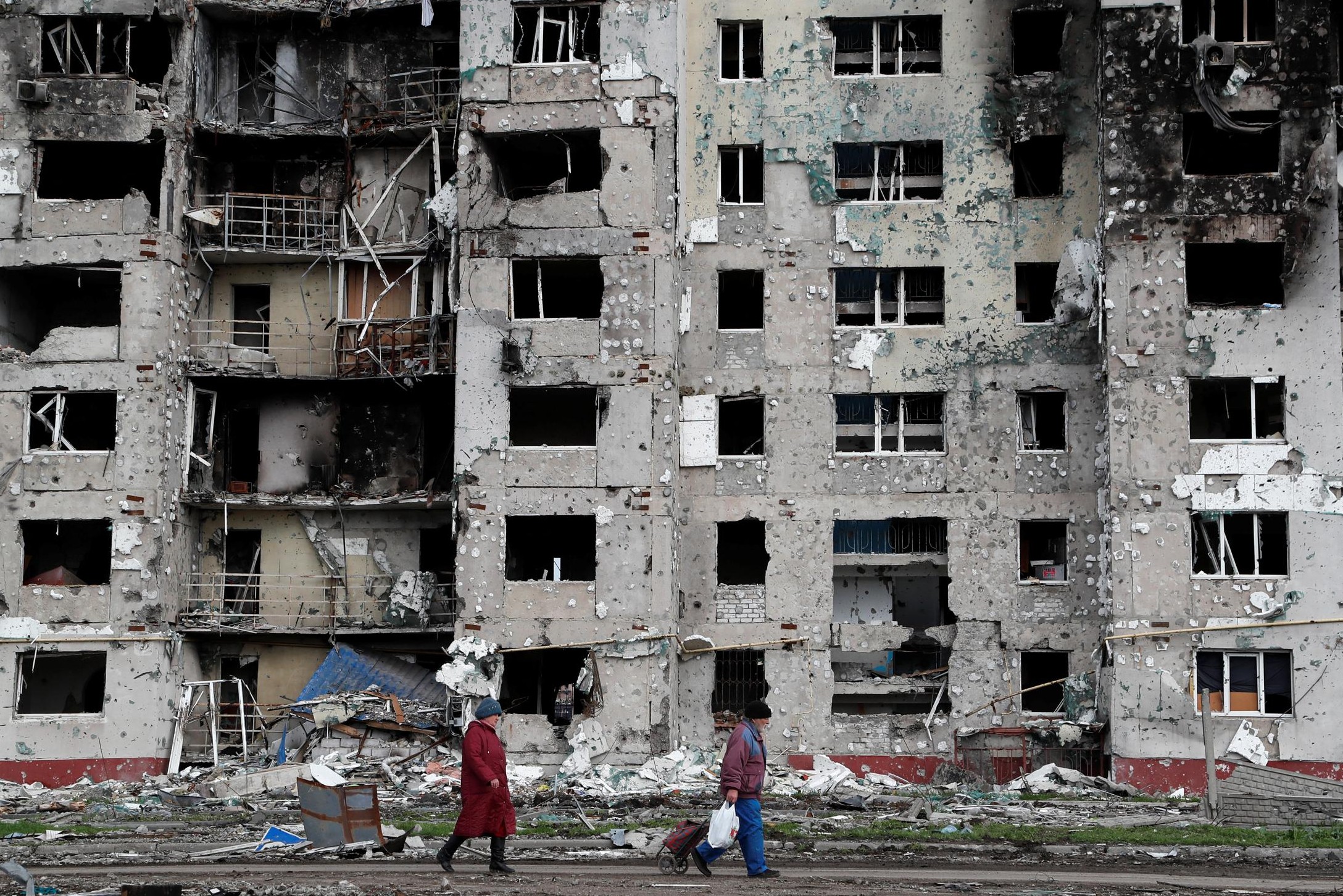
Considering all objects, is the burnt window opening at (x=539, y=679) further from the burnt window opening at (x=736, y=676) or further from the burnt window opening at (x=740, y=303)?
the burnt window opening at (x=740, y=303)

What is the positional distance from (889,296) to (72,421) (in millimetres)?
18790

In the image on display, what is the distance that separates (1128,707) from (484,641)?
1322 cm

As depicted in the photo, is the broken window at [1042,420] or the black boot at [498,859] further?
the broken window at [1042,420]

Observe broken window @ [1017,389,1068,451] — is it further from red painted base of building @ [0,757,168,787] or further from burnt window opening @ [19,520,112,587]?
burnt window opening @ [19,520,112,587]

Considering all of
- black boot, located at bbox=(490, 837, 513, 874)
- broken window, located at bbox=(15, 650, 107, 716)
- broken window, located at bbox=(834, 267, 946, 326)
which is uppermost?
broken window, located at bbox=(834, 267, 946, 326)

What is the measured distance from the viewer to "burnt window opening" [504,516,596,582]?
112 ft

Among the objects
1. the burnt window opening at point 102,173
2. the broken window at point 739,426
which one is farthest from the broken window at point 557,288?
the burnt window opening at point 102,173

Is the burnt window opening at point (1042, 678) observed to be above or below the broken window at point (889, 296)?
below

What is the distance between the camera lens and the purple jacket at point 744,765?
16.8 metres

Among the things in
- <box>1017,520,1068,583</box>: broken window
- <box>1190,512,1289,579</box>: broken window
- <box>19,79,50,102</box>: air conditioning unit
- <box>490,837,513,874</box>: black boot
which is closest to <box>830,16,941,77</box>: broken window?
<box>1017,520,1068,583</box>: broken window

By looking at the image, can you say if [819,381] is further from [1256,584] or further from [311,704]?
[311,704]

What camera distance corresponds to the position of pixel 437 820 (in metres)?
24.2

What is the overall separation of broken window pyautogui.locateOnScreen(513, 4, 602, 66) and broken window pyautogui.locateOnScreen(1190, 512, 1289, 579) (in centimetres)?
1648

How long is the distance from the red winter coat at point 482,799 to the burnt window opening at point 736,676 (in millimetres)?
16132
